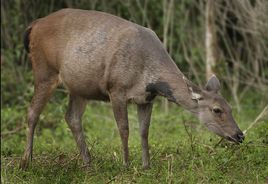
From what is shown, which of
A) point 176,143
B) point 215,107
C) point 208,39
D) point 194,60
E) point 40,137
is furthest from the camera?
point 194,60

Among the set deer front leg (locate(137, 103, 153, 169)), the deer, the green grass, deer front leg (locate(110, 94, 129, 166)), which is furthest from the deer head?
deer front leg (locate(110, 94, 129, 166))

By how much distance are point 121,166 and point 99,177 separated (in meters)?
0.41

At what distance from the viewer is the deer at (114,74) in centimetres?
775

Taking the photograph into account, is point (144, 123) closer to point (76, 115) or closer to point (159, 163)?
point (159, 163)

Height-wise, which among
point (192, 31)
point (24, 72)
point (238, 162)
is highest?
point (238, 162)

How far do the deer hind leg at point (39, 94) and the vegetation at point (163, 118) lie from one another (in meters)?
0.16

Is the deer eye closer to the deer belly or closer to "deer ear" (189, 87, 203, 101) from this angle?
"deer ear" (189, 87, 203, 101)

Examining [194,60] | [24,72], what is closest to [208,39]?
[194,60]

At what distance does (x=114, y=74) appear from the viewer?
783cm

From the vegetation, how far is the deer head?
0.43 meters

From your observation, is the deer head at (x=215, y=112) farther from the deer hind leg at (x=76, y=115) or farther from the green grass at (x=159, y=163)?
the deer hind leg at (x=76, y=115)

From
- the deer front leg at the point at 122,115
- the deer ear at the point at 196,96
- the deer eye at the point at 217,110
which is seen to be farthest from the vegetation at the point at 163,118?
the deer ear at the point at 196,96

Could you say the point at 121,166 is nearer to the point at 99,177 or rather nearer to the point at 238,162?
the point at 99,177

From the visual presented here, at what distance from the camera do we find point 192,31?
14961 mm
